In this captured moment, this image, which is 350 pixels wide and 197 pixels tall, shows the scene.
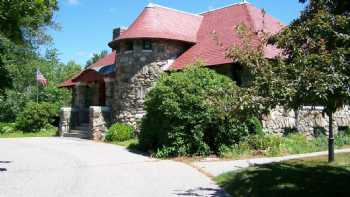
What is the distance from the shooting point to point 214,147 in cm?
1562

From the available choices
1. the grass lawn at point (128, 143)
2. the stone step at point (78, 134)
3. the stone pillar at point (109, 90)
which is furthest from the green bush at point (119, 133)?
the stone pillar at point (109, 90)

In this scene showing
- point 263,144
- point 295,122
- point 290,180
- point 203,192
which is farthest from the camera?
point 295,122

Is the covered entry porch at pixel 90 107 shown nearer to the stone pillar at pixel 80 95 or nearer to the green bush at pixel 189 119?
the stone pillar at pixel 80 95

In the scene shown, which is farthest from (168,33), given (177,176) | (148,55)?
(177,176)

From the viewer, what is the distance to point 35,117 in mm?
27859

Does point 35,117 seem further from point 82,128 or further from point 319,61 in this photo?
point 319,61

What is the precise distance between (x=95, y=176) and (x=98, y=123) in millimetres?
11169

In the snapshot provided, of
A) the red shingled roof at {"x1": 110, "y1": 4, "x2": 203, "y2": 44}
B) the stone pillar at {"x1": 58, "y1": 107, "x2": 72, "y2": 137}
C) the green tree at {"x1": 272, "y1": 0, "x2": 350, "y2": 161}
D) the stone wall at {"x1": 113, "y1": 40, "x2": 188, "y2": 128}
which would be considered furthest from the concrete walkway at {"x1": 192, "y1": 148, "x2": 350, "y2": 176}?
the stone pillar at {"x1": 58, "y1": 107, "x2": 72, "y2": 137}

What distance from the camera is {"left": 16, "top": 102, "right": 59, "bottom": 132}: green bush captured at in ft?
91.7

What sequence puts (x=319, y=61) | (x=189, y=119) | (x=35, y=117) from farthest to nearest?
1. (x=35, y=117)
2. (x=189, y=119)
3. (x=319, y=61)

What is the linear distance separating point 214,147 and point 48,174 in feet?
19.8

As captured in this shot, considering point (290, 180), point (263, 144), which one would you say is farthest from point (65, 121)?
point (290, 180)

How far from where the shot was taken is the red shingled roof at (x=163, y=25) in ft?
71.3

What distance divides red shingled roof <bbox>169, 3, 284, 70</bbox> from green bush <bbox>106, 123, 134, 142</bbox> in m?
3.55
